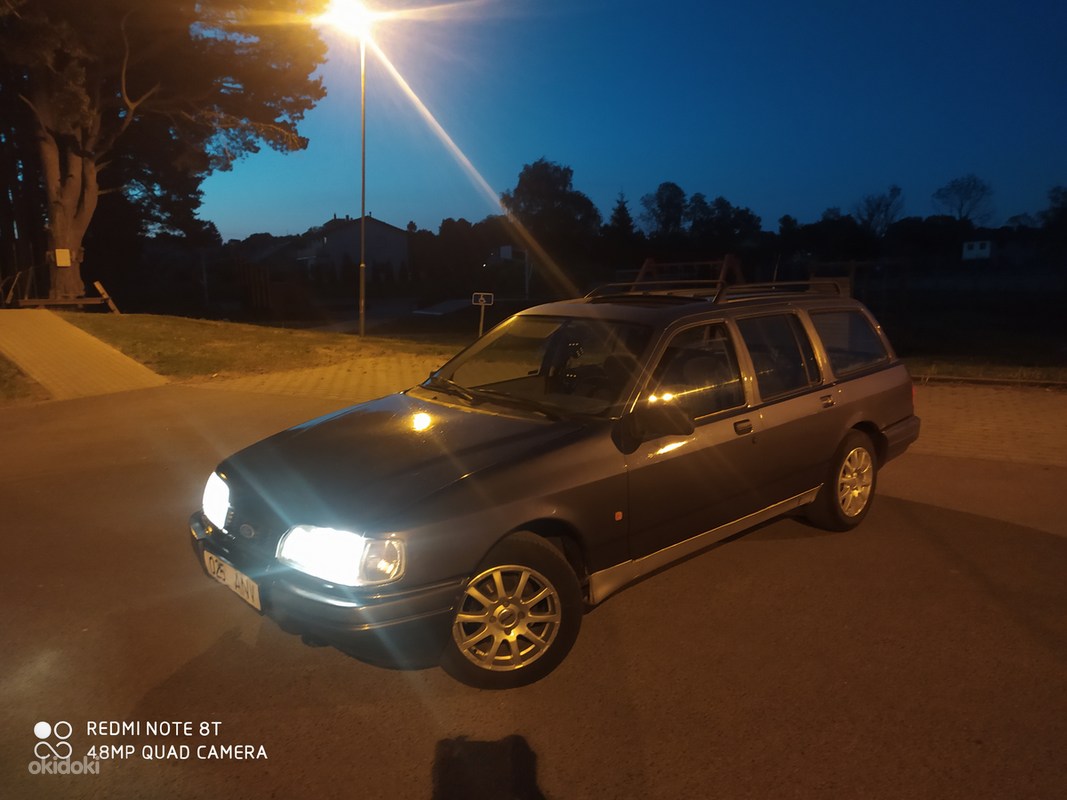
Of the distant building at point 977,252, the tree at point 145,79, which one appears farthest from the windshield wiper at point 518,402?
the distant building at point 977,252

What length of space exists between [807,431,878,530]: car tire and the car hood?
2.21 meters

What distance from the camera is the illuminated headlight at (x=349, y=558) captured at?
3.04 meters

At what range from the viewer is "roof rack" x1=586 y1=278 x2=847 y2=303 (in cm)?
484

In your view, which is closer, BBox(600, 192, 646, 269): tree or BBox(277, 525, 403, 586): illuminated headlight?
BBox(277, 525, 403, 586): illuminated headlight

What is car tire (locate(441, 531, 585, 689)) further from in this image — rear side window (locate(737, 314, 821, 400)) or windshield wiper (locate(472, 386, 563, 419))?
rear side window (locate(737, 314, 821, 400))

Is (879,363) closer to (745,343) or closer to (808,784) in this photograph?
(745,343)

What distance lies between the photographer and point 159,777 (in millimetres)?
2811

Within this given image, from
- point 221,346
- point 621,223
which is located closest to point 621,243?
point 621,223

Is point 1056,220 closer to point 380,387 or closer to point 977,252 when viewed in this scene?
point 977,252

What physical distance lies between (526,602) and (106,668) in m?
1.99

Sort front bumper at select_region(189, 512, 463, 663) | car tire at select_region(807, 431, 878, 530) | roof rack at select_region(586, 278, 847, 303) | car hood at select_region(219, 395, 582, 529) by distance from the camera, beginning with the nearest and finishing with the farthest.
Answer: front bumper at select_region(189, 512, 463, 663) < car hood at select_region(219, 395, 582, 529) < roof rack at select_region(586, 278, 847, 303) < car tire at select_region(807, 431, 878, 530)

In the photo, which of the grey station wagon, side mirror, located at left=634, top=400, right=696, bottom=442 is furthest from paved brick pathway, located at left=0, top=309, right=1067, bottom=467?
side mirror, located at left=634, top=400, right=696, bottom=442

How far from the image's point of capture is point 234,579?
3.43 m

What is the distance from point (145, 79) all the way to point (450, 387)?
23663 millimetres
